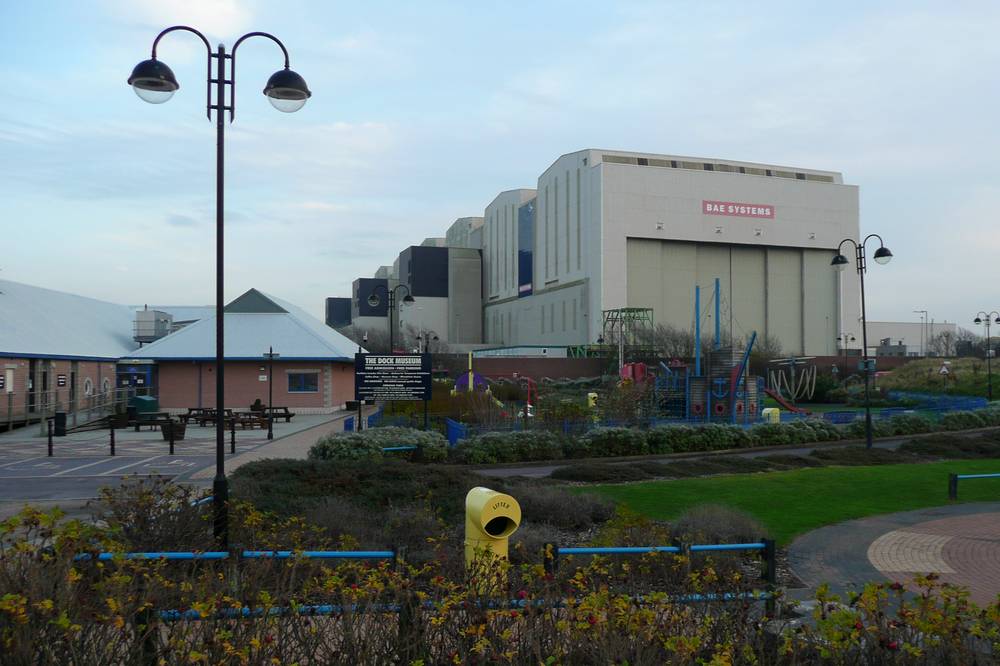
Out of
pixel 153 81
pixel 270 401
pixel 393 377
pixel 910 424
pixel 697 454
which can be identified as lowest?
pixel 697 454

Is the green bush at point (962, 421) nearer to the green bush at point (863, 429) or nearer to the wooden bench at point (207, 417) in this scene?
the green bush at point (863, 429)

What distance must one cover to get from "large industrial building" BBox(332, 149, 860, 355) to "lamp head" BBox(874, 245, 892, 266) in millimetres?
54527

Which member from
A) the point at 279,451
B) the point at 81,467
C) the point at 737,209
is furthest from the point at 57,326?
the point at 737,209

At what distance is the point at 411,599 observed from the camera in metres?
5.76

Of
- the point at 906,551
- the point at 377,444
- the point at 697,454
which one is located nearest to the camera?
the point at 906,551

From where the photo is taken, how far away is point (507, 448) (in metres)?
24.2

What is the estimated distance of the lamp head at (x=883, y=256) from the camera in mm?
24094

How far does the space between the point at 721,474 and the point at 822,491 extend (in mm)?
3622

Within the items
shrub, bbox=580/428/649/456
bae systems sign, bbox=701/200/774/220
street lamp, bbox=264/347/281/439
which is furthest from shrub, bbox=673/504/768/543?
bae systems sign, bbox=701/200/774/220

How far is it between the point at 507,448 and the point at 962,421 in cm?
2091

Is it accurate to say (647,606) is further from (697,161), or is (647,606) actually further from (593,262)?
(697,161)

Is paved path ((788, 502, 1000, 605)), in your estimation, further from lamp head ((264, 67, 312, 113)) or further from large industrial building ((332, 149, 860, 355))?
large industrial building ((332, 149, 860, 355))

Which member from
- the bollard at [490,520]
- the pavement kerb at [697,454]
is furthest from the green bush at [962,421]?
the bollard at [490,520]

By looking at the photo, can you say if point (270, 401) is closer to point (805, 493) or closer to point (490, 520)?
point (805, 493)
